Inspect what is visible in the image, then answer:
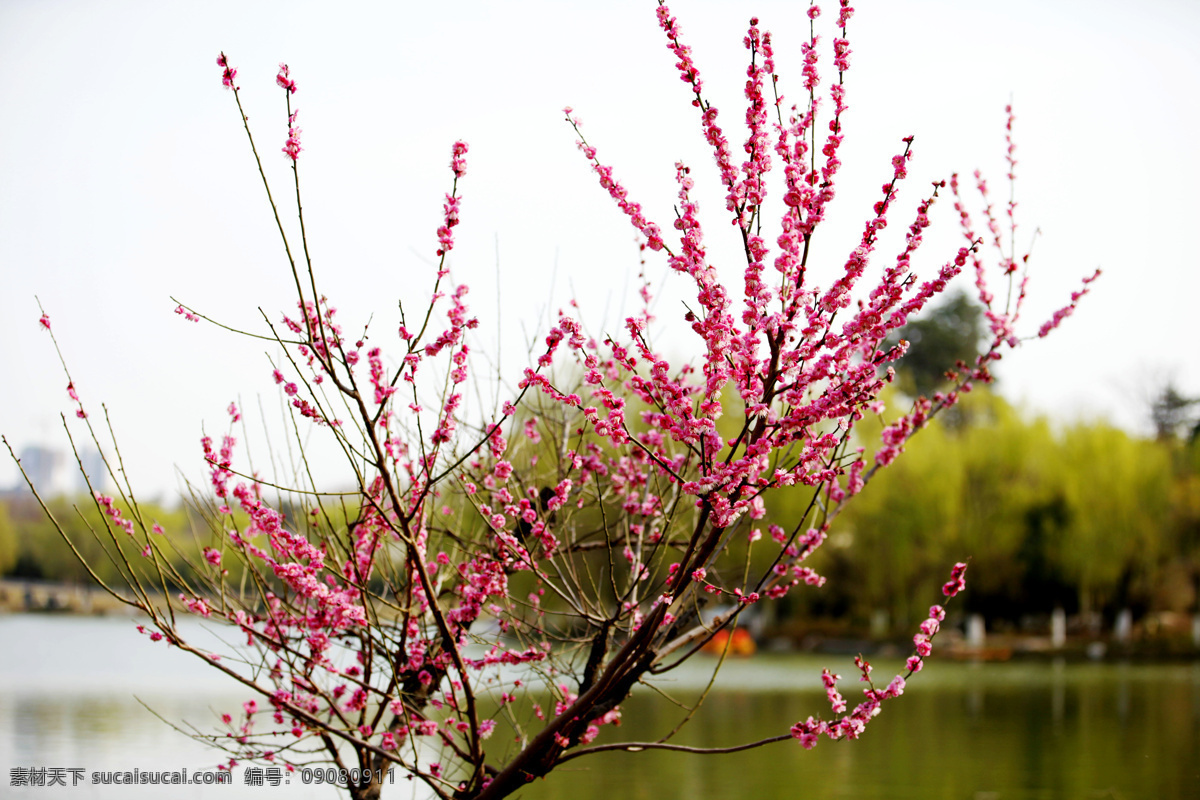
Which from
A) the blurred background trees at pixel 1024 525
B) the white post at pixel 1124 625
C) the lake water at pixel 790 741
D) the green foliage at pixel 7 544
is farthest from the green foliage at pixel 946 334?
the green foliage at pixel 7 544

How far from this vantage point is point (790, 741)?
10.8 m

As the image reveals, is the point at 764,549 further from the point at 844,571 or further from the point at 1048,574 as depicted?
the point at 1048,574

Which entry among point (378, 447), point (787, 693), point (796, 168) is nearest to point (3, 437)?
point (378, 447)

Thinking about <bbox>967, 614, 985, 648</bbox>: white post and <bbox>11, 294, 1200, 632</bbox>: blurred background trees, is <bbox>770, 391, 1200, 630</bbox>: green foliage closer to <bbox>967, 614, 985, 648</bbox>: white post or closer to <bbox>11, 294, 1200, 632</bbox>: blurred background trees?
<bbox>11, 294, 1200, 632</bbox>: blurred background trees

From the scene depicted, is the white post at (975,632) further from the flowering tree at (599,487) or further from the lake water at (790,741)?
the flowering tree at (599,487)

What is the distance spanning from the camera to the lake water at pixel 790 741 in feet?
24.4

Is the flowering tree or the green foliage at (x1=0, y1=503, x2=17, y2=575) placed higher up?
the flowering tree

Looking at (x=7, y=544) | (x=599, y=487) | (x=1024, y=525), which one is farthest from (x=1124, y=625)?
(x=7, y=544)

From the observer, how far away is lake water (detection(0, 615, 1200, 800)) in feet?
24.4

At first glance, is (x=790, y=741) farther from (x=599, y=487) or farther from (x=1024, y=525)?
(x=1024, y=525)

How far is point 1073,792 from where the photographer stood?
734 cm

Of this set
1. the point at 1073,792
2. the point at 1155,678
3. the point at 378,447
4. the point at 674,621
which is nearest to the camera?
the point at 378,447

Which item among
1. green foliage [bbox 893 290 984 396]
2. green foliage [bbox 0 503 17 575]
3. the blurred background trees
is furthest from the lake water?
green foliage [bbox 893 290 984 396]

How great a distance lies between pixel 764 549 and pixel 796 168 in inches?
766
